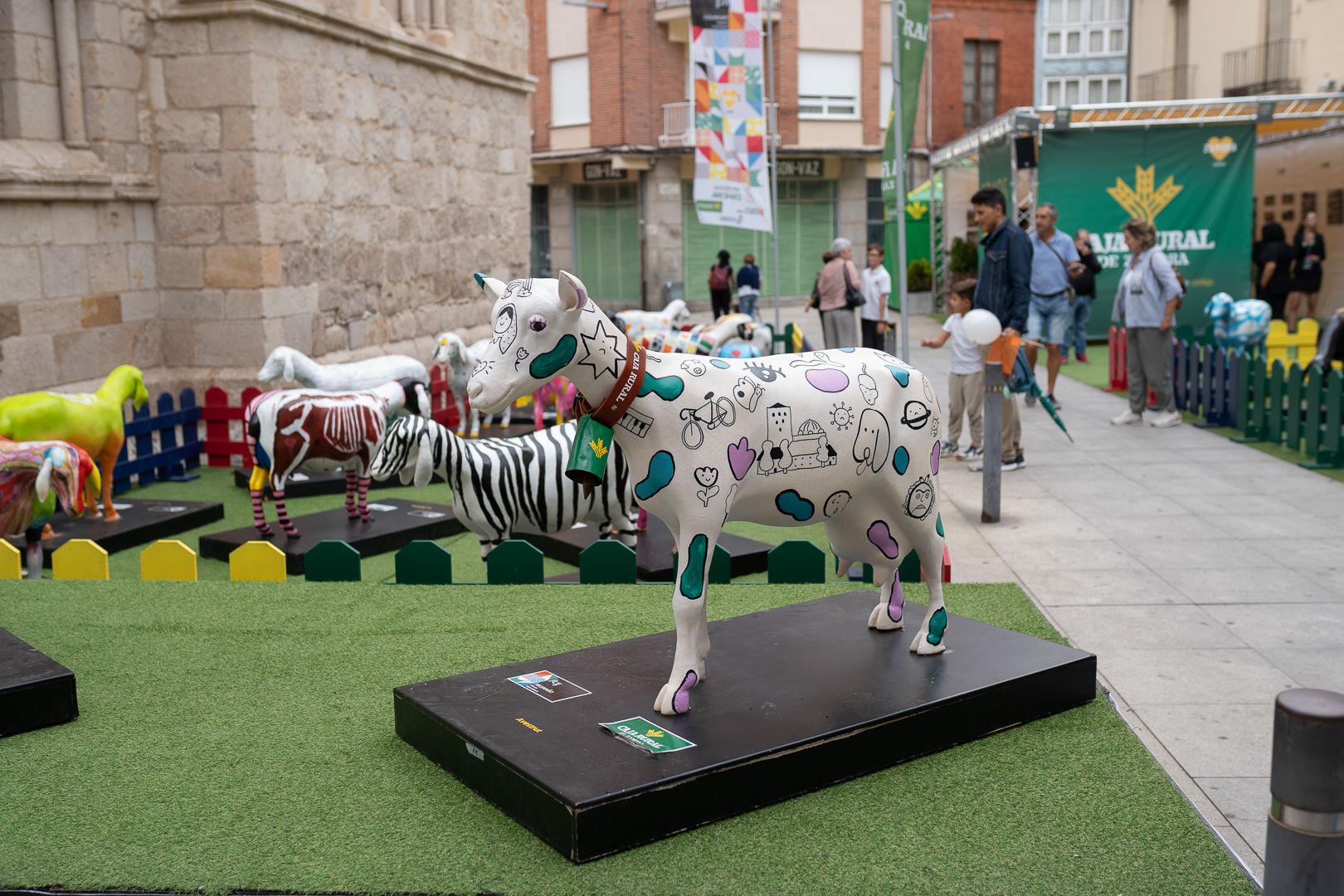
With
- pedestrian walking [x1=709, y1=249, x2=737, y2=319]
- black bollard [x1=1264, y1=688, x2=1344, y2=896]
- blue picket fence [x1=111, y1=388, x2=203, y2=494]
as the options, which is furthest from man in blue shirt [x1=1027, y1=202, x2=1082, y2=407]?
pedestrian walking [x1=709, y1=249, x2=737, y2=319]

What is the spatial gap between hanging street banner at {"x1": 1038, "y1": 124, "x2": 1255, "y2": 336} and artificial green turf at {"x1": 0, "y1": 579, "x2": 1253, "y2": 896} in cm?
1537

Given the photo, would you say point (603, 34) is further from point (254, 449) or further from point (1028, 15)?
point (254, 449)

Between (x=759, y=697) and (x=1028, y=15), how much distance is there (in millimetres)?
A: 39382

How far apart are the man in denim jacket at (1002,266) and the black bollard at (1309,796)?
598cm

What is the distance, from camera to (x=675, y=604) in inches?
146

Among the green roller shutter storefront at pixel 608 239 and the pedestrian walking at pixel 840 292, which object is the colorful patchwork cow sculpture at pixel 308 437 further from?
the green roller shutter storefront at pixel 608 239

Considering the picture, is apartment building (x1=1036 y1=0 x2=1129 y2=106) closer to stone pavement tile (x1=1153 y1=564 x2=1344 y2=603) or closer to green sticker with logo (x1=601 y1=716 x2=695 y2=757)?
stone pavement tile (x1=1153 y1=564 x2=1344 y2=603)

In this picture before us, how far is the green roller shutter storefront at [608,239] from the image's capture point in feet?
111

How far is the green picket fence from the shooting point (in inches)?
364

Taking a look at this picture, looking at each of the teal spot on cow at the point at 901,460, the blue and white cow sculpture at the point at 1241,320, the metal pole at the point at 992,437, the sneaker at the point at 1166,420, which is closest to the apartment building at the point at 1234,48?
the blue and white cow sculpture at the point at 1241,320

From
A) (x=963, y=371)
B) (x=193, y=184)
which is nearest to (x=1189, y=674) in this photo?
(x=963, y=371)

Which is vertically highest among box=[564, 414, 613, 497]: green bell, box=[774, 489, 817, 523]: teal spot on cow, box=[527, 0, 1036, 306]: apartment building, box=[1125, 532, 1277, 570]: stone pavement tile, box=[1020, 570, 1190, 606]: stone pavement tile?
box=[527, 0, 1036, 306]: apartment building

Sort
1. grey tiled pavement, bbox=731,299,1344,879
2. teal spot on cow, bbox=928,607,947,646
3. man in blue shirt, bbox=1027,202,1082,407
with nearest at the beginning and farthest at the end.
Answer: teal spot on cow, bbox=928,607,947,646
grey tiled pavement, bbox=731,299,1344,879
man in blue shirt, bbox=1027,202,1082,407

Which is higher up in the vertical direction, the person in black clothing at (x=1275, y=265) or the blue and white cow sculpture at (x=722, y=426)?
the person in black clothing at (x=1275, y=265)
